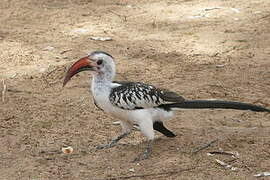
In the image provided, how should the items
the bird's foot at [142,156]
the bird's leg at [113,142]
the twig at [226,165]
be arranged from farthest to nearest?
the bird's leg at [113,142] → the bird's foot at [142,156] → the twig at [226,165]

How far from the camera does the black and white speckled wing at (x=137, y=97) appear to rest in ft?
12.8

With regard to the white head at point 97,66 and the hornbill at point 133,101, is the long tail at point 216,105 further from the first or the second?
the white head at point 97,66

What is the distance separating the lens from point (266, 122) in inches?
182

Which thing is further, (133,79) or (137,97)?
(133,79)

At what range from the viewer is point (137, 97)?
154 inches

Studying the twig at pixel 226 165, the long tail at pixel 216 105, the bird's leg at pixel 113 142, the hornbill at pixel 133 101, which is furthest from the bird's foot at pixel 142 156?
the twig at pixel 226 165

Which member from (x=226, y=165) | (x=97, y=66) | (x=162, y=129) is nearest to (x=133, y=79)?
(x=162, y=129)

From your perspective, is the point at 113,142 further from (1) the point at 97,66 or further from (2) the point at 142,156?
(1) the point at 97,66

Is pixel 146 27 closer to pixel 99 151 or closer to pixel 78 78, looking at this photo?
pixel 78 78

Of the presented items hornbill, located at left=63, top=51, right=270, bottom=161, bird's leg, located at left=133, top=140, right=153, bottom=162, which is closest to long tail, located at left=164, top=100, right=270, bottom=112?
hornbill, located at left=63, top=51, right=270, bottom=161

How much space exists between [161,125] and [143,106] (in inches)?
13.0

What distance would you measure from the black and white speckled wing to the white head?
12cm

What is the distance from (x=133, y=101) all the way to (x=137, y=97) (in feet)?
0.13

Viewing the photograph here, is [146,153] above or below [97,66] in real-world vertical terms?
below
